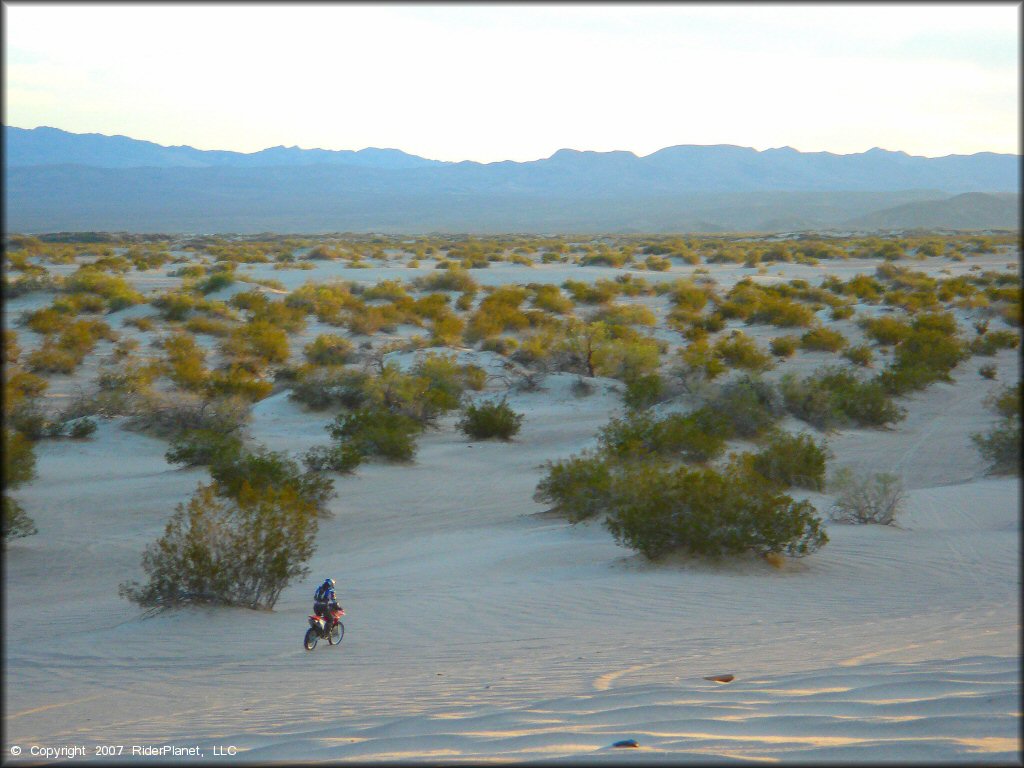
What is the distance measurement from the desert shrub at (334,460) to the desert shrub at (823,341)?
59.1 ft

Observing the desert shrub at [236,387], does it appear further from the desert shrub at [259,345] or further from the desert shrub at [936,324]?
the desert shrub at [936,324]

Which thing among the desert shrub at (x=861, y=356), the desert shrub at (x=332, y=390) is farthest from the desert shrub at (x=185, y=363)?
the desert shrub at (x=861, y=356)

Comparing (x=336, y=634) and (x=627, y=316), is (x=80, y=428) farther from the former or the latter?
(x=627, y=316)

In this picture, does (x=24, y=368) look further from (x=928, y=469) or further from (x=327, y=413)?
(x=928, y=469)

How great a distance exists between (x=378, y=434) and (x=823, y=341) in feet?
56.4

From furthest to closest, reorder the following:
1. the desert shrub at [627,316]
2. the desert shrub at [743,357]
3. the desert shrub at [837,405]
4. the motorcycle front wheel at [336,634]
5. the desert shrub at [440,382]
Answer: the desert shrub at [627,316], the desert shrub at [743,357], the desert shrub at [440,382], the desert shrub at [837,405], the motorcycle front wheel at [336,634]

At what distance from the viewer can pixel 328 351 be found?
92.3 feet

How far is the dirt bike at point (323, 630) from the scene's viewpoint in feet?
28.8

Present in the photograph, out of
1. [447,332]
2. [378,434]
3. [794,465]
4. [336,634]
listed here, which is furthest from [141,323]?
[336,634]

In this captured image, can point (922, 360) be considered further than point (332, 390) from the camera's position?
Yes

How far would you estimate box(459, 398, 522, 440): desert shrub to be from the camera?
20000 mm

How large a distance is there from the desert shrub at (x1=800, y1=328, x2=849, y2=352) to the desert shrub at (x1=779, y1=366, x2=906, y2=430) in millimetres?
8797

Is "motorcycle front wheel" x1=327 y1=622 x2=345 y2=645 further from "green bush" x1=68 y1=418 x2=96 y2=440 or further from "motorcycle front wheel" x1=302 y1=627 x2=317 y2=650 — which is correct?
"green bush" x1=68 y1=418 x2=96 y2=440

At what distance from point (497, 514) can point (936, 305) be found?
28.5 metres
